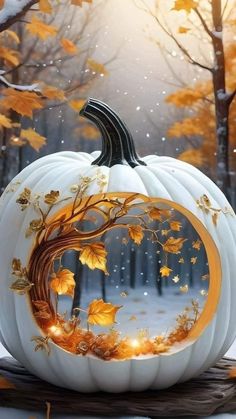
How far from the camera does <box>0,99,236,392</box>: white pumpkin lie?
48.4 inches

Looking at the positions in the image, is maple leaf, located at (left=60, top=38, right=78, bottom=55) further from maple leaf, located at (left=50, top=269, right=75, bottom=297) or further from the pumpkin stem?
maple leaf, located at (left=50, top=269, right=75, bottom=297)

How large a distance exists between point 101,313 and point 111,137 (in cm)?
41

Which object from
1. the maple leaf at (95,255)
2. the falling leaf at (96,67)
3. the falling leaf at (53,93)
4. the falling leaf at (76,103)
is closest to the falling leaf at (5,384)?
the maple leaf at (95,255)

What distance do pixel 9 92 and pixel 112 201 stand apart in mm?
1376

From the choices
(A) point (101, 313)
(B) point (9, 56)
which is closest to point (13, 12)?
(A) point (101, 313)

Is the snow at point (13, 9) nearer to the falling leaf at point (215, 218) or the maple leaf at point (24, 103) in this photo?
the maple leaf at point (24, 103)

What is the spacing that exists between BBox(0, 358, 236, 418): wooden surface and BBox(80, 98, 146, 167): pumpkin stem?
52 cm

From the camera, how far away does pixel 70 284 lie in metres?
1.30

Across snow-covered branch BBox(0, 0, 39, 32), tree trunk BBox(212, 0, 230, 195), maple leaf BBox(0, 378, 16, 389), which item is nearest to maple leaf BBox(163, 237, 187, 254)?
maple leaf BBox(0, 378, 16, 389)

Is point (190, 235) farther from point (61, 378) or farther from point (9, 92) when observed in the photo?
point (61, 378)

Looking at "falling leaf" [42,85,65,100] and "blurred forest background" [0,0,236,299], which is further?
"blurred forest background" [0,0,236,299]

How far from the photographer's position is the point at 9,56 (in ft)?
9.71

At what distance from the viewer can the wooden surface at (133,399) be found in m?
1.22

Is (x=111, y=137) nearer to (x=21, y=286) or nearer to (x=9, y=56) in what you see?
(x=21, y=286)
